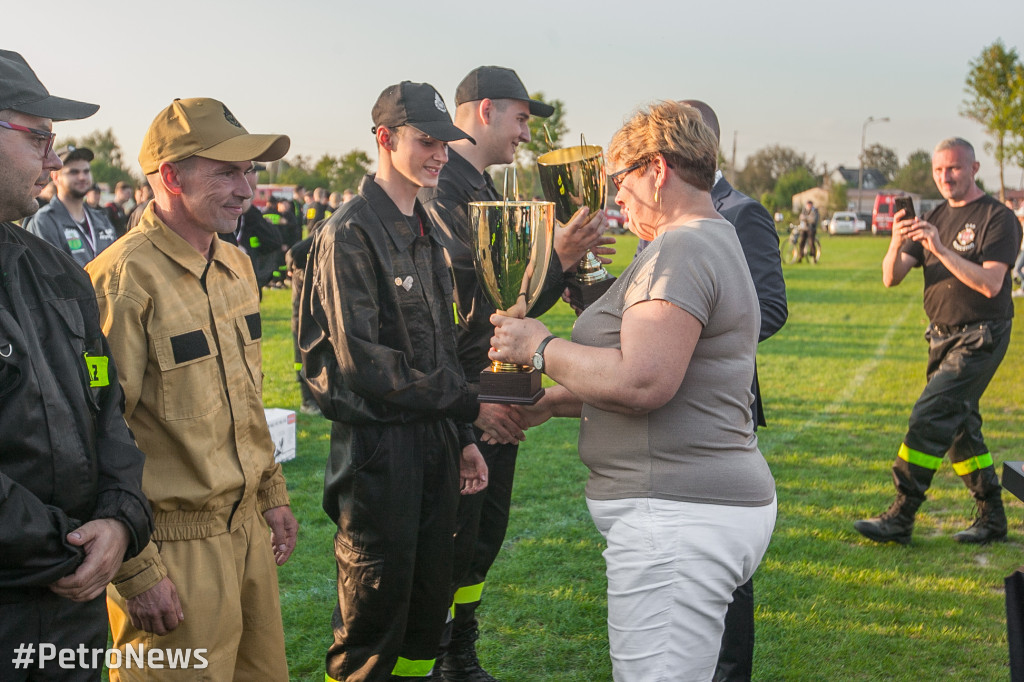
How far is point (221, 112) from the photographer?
2670 millimetres

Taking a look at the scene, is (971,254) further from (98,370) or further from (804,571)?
(98,370)

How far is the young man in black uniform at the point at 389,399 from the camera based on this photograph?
2.88 m

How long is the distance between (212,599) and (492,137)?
2541 millimetres

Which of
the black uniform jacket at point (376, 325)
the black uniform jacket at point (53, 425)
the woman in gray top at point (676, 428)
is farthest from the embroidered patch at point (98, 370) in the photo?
the woman in gray top at point (676, 428)

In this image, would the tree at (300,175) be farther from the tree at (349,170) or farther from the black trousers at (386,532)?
the black trousers at (386,532)

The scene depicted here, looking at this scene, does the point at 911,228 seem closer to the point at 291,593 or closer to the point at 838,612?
the point at 838,612

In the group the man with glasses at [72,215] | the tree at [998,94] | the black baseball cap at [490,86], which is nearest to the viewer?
the black baseball cap at [490,86]

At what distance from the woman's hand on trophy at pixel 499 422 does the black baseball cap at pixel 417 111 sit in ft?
3.20

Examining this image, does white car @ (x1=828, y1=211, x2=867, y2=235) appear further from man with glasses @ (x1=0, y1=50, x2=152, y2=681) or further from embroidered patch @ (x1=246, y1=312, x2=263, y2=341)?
man with glasses @ (x1=0, y1=50, x2=152, y2=681)

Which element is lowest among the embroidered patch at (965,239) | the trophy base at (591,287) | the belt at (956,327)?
the belt at (956,327)

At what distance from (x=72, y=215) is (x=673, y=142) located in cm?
671

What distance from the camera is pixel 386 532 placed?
9.61 feet

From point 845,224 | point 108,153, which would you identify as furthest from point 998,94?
point 108,153

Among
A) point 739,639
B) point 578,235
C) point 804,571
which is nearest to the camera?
point 578,235
